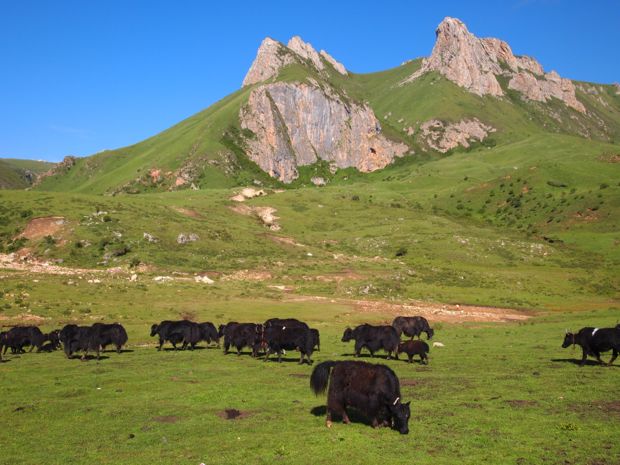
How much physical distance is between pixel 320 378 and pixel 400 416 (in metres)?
2.81

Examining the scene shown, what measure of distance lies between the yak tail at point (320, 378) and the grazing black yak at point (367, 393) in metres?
0.40

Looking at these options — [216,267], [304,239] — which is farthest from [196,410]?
[304,239]

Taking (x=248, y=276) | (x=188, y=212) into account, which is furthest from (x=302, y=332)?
(x=188, y=212)

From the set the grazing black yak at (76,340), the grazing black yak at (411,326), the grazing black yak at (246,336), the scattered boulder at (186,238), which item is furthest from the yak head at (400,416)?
the scattered boulder at (186,238)

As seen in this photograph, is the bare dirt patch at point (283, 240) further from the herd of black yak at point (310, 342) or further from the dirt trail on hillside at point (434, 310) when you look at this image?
the herd of black yak at point (310, 342)

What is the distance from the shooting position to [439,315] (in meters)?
51.8

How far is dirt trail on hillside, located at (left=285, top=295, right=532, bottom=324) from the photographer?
168 feet

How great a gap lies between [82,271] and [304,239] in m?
47.8

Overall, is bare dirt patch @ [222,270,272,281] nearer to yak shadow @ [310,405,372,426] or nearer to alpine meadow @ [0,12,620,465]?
alpine meadow @ [0,12,620,465]

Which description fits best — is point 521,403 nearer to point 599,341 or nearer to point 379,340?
point 599,341

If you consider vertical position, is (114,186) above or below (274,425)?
above

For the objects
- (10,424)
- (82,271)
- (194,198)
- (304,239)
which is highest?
(194,198)

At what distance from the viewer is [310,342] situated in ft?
87.1

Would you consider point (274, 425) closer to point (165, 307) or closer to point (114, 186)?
point (165, 307)
